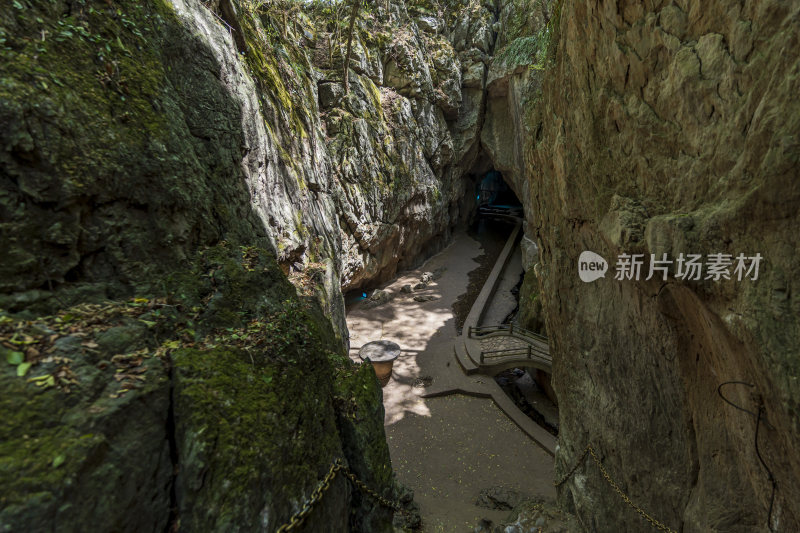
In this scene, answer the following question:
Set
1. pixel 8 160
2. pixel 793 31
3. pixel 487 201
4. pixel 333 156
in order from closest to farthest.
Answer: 1. pixel 793 31
2. pixel 8 160
3. pixel 333 156
4. pixel 487 201

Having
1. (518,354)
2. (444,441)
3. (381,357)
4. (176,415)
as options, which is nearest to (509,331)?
(518,354)

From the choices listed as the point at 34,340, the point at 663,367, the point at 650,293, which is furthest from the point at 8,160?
the point at 663,367

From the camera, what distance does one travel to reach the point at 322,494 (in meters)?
3.51

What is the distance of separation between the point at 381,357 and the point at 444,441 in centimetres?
342

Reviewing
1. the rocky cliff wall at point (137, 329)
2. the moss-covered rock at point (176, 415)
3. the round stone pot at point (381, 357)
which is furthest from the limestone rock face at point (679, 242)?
the round stone pot at point (381, 357)

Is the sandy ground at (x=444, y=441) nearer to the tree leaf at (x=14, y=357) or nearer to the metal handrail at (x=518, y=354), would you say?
the metal handrail at (x=518, y=354)

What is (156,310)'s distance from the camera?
11.3ft

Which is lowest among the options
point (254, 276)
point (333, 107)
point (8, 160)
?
point (254, 276)

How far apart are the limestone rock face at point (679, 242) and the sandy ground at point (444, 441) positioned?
2.64m

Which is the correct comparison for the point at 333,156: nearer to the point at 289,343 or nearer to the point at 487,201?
the point at 289,343

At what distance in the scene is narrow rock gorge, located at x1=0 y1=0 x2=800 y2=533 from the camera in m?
2.51

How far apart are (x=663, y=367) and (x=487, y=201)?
126 ft

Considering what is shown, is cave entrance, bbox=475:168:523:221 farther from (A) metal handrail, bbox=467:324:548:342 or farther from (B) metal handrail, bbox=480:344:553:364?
(B) metal handrail, bbox=480:344:553:364

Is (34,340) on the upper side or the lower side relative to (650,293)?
upper
